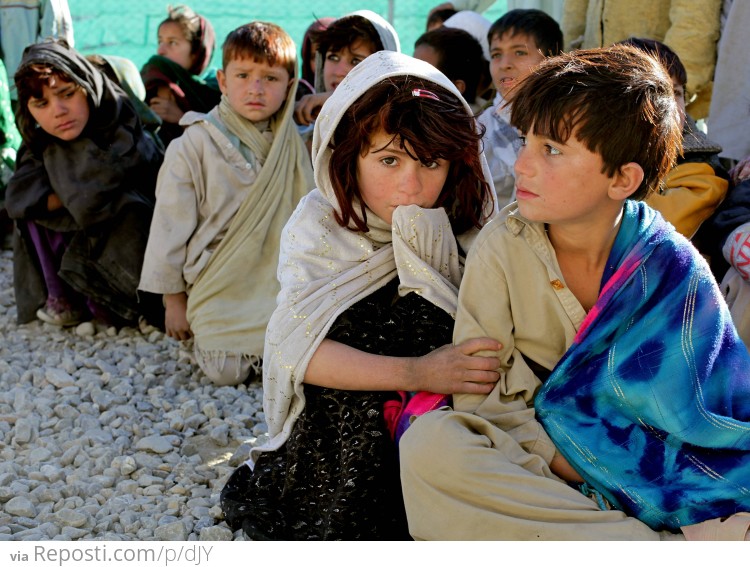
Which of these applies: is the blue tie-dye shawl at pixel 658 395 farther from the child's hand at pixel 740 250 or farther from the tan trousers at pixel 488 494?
the child's hand at pixel 740 250

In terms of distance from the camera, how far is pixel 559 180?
2389 millimetres

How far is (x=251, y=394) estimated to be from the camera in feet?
13.0

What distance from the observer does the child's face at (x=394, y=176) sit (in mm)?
2656

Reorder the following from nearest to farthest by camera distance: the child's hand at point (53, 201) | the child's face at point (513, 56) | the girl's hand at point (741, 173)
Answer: the girl's hand at point (741, 173) → the child's face at point (513, 56) → the child's hand at point (53, 201)

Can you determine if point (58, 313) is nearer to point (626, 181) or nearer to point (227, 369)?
point (227, 369)

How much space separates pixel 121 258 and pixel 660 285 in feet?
9.49

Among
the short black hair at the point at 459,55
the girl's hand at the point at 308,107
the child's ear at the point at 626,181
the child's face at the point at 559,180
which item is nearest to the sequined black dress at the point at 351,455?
the child's face at the point at 559,180

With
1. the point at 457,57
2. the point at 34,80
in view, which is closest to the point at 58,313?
the point at 34,80

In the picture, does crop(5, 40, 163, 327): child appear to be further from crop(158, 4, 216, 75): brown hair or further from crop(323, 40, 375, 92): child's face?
crop(158, 4, 216, 75): brown hair

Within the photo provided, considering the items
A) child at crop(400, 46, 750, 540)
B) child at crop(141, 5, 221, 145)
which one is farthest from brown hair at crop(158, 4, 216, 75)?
child at crop(400, 46, 750, 540)

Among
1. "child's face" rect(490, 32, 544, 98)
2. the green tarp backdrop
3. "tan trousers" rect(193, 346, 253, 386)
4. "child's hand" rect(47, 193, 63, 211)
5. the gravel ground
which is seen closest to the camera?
the gravel ground

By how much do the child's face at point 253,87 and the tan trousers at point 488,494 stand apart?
234 centimetres

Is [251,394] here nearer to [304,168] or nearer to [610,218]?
[304,168]

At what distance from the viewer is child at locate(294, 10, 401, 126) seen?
459 cm
